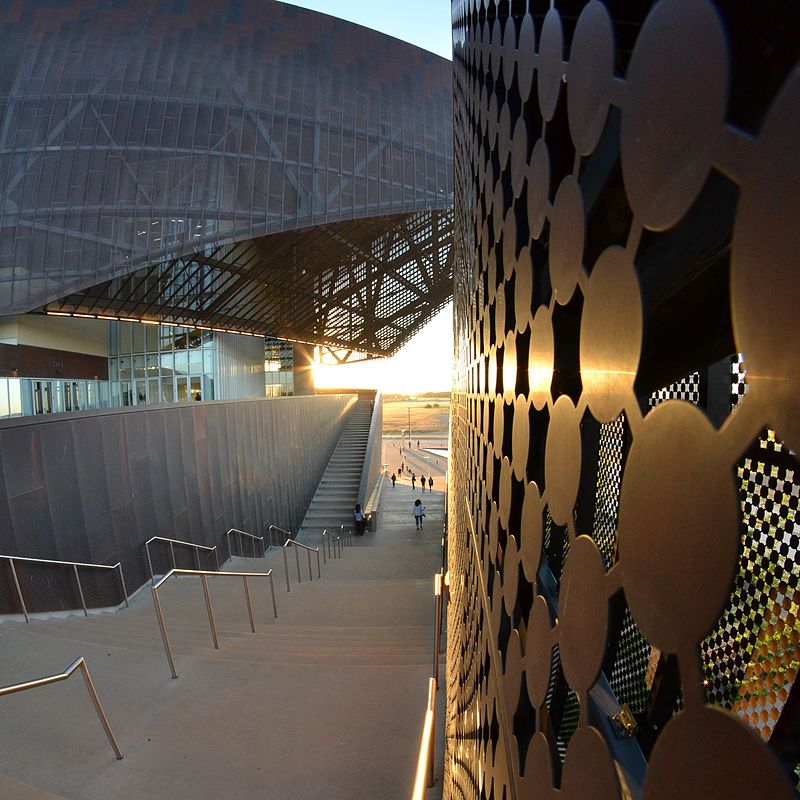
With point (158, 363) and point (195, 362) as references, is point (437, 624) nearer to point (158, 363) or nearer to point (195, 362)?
point (195, 362)

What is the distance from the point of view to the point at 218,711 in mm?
4277

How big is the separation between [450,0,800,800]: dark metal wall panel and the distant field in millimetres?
70277

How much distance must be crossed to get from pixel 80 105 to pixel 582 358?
80.5 feet

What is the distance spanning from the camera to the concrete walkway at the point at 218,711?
132 inches

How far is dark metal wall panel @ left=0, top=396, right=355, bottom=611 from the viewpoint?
7160 millimetres

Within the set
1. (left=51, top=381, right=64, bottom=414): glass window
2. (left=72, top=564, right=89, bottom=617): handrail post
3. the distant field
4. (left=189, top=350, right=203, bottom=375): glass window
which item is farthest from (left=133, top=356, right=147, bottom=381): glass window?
the distant field

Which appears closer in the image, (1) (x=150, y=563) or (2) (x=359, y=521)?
(1) (x=150, y=563)

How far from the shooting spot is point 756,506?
0.96m

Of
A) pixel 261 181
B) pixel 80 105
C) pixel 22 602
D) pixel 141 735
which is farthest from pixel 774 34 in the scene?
pixel 80 105

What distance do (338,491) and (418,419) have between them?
79535 mm

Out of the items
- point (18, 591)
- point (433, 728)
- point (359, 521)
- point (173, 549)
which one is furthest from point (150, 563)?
point (359, 521)

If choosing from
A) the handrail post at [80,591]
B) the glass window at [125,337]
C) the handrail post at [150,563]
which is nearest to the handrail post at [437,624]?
the handrail post at [80,591]

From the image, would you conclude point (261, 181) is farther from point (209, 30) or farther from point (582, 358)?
point (582, 358)

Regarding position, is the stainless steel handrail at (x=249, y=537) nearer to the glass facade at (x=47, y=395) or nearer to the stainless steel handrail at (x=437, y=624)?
the glass facade at (x=47, y=395)
